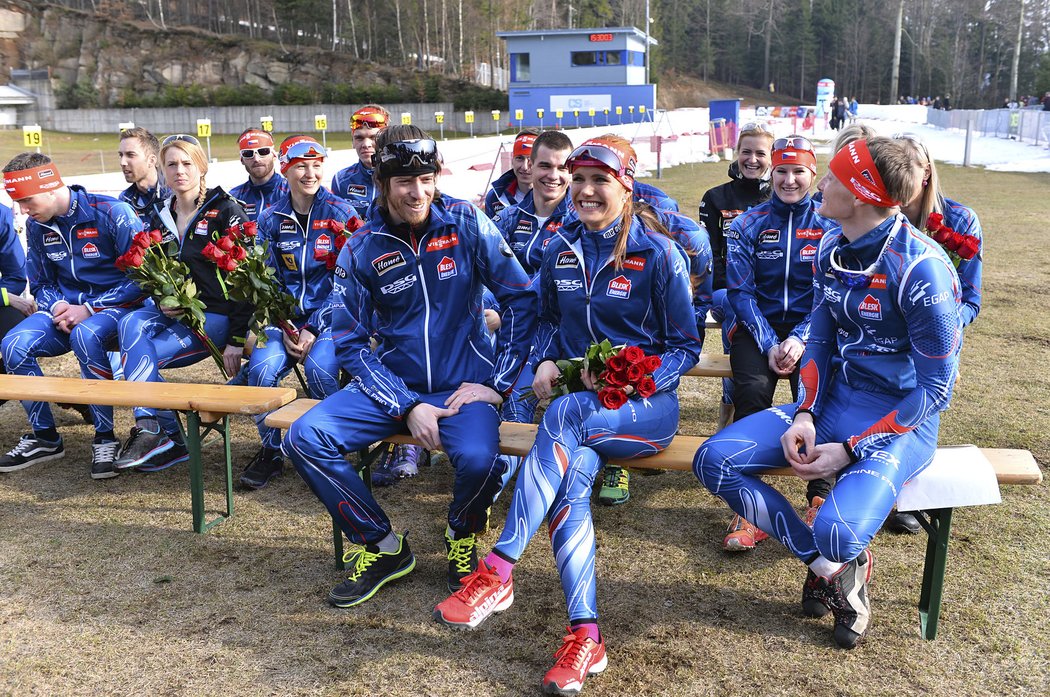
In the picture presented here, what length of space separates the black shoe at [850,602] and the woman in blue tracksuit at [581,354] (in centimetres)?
90

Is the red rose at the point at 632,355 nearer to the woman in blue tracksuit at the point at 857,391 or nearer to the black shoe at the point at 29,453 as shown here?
the woman in blue tracksuit at the point at 857,391

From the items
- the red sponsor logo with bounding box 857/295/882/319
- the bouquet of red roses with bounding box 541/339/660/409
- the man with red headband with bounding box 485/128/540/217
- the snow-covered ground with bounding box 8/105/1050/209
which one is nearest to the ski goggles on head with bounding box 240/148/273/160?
the man with red headband with bounding box 485/128/540/217

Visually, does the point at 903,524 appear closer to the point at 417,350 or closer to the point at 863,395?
the point at 863,395

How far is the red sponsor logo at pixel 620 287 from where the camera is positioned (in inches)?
154

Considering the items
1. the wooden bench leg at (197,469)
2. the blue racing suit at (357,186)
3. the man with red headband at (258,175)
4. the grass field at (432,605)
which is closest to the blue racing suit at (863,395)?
the grass field at (432,605)

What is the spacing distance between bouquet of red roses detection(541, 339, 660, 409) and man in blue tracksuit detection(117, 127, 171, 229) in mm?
3980

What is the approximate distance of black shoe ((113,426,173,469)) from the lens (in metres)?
5.45

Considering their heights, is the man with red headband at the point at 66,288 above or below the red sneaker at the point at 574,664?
above

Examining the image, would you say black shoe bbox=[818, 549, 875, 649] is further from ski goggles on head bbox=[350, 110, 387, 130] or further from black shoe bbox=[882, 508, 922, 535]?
ski goggles on head bbox=[350, 110, 387, 130]

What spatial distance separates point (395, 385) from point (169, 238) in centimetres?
261

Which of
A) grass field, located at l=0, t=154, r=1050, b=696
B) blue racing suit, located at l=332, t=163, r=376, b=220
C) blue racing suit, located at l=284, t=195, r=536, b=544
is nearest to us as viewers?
grass field, located at l=0, t=154, r=1050, b=696

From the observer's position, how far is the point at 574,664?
10.4ft

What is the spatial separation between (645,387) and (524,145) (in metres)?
3.00

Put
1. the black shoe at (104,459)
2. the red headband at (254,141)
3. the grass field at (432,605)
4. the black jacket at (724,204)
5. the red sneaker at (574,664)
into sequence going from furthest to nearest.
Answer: the red headband at (254,141)
the black jacket at (724,204)
the black shoe at (104,459)
the grass field at (432,605)
the red sneaker at (574,664)
